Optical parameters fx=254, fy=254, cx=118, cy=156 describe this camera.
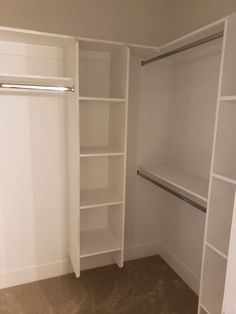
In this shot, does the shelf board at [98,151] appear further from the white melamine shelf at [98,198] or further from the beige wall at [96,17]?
the beige wall at [96,17]

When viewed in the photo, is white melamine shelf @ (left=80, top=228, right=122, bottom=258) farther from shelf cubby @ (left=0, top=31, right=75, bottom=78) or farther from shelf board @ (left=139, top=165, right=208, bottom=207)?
shelf cubby @ (left=0, top=31, right=75, bottom=78)

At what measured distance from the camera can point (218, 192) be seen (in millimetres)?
1665

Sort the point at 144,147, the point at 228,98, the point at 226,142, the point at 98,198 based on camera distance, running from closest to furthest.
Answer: the point at 228,98, the point at 226,142, the point at 98,198, the point at 144,147

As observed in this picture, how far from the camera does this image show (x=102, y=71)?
7.67ft

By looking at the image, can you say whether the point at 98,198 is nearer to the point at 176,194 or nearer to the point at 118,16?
the point at 176,194

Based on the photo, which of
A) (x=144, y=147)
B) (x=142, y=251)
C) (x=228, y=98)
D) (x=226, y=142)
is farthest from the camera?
(x=142, y=251)

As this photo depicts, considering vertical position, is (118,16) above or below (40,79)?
above

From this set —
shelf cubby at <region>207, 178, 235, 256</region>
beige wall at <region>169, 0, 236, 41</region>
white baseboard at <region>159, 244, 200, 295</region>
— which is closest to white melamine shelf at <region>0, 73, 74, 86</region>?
beige wall at <region>169, 0, 236, 41</region>

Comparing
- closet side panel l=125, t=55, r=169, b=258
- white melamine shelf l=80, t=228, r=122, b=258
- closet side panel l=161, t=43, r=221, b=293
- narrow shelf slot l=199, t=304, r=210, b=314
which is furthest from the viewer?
closet side panel l=125, t=55, r=169, b=258

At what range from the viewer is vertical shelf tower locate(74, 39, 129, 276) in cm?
216

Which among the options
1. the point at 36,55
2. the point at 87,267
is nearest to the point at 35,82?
the point at 36,55

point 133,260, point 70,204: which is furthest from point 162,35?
point 133,260

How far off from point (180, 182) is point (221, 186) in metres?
0.43

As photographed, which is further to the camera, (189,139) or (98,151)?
(189,139)
